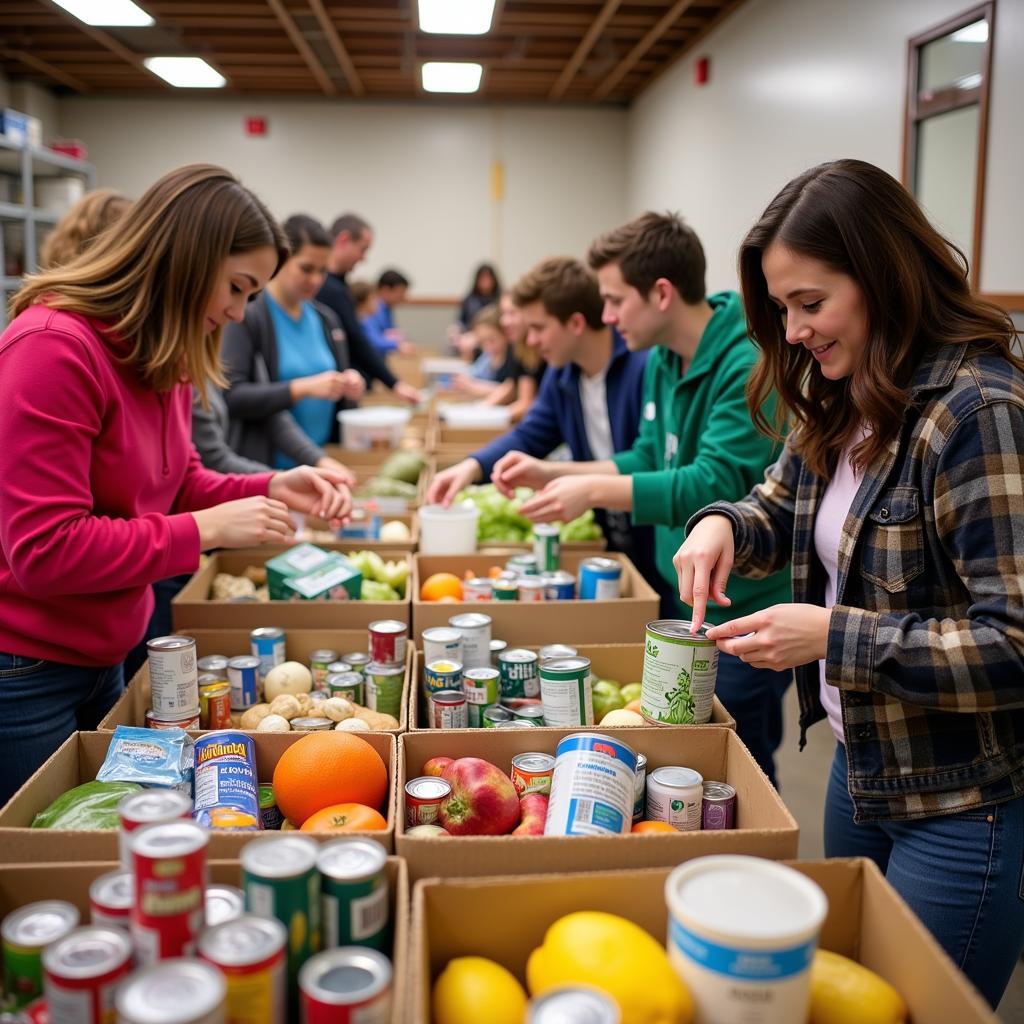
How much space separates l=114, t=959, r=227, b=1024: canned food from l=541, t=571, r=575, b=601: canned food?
4.79 ft

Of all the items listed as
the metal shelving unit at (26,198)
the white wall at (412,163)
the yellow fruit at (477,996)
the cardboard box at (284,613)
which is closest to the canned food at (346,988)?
the yellow fruit at (477,996)

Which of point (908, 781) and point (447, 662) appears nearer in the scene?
point (908, 781)

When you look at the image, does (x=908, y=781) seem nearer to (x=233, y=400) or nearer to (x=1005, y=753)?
(x=1005, y=753)

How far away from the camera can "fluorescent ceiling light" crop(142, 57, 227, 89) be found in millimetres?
8422

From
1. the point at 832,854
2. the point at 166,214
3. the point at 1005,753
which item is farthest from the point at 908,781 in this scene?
the point at 166,214

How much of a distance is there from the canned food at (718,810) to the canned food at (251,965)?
716 millimetres

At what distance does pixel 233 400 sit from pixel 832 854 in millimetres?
A: 2358

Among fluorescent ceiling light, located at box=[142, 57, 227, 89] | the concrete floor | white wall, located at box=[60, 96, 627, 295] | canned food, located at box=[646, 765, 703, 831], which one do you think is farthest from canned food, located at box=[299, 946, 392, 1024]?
white wall, located at box=[60, 96, 627, 295]

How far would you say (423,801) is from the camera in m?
1.32

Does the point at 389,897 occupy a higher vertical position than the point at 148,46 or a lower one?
lower

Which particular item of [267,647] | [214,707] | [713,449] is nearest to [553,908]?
[214,707]

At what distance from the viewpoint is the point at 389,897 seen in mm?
1086

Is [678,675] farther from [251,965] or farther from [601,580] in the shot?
[251,965]

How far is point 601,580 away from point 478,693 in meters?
0.62
